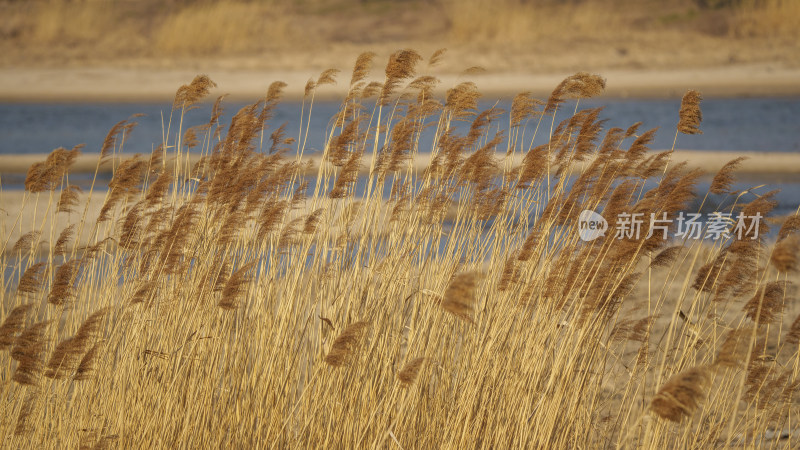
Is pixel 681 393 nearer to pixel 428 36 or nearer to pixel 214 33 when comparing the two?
pixel 214 33

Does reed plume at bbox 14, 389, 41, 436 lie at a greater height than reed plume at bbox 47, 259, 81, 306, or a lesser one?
lesser

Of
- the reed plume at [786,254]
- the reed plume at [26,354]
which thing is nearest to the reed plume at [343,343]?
the reed plume at [26,354]

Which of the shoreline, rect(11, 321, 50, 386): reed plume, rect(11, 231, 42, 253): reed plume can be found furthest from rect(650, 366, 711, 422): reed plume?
the shoreline

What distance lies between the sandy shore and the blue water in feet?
0.69

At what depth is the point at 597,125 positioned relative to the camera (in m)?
3.13

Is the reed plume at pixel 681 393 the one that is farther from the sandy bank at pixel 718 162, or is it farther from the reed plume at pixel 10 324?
the sandy bank at pixel 718 162

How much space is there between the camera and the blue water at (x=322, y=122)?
42.5ft

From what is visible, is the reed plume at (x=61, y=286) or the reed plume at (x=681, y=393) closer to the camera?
the reed plume at (x=681, y=393)

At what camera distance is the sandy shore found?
16375 millimetres

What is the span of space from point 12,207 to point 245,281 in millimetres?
6642

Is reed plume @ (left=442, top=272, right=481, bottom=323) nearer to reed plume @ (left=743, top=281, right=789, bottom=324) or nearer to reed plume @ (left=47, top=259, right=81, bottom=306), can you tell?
reed plume @ (left=743, top=281, right=789, bottom=324)

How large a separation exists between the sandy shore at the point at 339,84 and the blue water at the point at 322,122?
0.21 meters

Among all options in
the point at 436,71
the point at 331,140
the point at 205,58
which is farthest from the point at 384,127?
the point at 205,58

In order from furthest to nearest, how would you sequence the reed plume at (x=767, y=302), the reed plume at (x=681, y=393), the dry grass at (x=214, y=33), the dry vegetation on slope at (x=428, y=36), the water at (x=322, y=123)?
the dry grass at (x=214, y=33) < the dry vegetation on slope at (x=428, y=36) < the water at (x=322, y=123) < the reed plume at (x=767, y=302) < the reed plume at (x=681, y=393)
